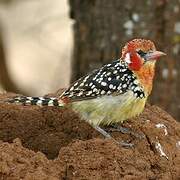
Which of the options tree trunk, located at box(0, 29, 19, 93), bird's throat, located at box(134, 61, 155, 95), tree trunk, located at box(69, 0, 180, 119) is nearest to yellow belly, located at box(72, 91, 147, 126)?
bird's throat, located at box(134, 61, 155, 95)

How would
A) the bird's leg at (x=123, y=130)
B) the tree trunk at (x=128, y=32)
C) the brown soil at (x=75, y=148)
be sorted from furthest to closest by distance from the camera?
the tree trunk at (x=128, y=32), the bird's leg at (x=123, y=130), the brown soil at (x=75, y=148)

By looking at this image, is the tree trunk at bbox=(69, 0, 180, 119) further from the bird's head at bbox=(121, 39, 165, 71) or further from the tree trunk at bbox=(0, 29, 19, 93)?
the tree trunk at bbox=(0, 29, 19, 93)

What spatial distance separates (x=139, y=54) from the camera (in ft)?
16.9

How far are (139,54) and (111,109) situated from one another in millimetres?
449

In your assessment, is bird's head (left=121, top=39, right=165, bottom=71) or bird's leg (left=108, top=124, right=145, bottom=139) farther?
bird's head (left=121, top=39, right=165, bottom=71)

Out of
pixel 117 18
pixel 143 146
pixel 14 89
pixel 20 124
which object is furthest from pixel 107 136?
pixel 14 89

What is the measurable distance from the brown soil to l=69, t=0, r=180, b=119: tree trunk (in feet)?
7.07

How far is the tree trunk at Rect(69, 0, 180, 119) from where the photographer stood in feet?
24.3

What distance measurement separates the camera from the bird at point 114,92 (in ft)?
16.6

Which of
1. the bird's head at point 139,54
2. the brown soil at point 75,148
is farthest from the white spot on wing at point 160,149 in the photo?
the bird's head at point 139,54

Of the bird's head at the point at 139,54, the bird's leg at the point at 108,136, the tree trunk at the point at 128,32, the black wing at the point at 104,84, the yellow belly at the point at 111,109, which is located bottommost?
the tree trunk at the point at 128,32

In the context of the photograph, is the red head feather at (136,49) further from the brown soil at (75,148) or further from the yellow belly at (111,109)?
the brown soil at (75,148)

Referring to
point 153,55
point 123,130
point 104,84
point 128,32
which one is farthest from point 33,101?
point 128,32

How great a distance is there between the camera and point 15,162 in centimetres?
421
